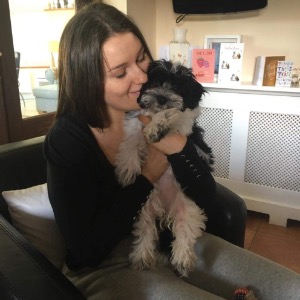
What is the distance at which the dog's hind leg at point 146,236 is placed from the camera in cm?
108

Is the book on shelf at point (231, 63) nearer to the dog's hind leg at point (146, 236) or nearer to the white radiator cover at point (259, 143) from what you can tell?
the white radiator cover at point (259, 143)

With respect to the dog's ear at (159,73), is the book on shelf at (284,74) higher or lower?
lower

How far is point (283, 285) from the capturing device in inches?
40.2

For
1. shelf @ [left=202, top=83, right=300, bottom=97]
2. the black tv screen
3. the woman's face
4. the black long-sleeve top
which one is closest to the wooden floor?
shelf @ [left=202, top=83, right=300, bottom=97]

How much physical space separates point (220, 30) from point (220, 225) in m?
1.99

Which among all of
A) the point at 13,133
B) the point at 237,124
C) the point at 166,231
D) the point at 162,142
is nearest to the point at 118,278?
the point at 166,231

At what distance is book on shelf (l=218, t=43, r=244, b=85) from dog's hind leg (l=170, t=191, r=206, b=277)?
1537 mm

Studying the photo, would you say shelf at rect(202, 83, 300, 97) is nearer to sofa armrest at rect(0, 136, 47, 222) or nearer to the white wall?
the white wall

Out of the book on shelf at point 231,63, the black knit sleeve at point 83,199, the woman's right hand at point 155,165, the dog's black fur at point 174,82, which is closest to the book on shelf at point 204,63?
the book on shelf at point 231,63

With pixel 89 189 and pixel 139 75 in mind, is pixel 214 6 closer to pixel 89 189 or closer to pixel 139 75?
pixel 139 75

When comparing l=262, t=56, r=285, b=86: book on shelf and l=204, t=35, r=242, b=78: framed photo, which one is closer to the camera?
l=262, t=56, r=285, b=86: book on shelf

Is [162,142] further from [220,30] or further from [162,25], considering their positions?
[162,25]

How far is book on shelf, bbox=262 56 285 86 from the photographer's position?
240 centimetres

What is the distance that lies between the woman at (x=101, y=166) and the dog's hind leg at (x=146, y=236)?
37 millimetres
